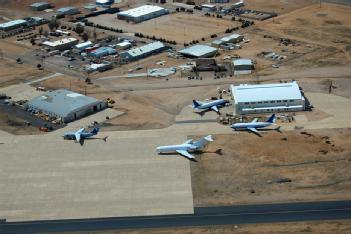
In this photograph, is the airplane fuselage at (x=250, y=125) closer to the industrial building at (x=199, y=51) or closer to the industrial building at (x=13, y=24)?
the industrial building at (x=199, y=51)

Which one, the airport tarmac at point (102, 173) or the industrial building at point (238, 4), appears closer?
the airport tarmac at point (102, 173)

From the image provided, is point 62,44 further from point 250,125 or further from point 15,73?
point 250,125

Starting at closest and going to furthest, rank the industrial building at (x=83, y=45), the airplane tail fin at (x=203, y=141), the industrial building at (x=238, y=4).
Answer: the airplane tail fin at (x=203, y=141)
the industrial building at (x=83, y=45)
the industrial building at (x=238, y=4)

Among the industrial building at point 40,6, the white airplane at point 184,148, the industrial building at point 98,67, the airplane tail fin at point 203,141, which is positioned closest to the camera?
the white airplane at point 184,148

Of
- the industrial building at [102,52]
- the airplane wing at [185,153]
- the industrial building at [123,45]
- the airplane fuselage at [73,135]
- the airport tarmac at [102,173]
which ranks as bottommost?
the airport tarmac at [102,173]

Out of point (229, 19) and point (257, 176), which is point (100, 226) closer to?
point (257, 176)

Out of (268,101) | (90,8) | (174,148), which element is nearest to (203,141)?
(174,148)

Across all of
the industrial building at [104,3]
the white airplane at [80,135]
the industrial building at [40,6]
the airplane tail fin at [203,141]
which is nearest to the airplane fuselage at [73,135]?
the white airplane at [80,135]

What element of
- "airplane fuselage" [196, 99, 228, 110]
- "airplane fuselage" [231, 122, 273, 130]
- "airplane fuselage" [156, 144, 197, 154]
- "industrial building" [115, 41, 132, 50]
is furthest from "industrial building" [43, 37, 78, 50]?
"airplane fuselage" [156, 144, 197, 154]

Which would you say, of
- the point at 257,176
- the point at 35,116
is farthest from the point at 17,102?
the point at 257,176
